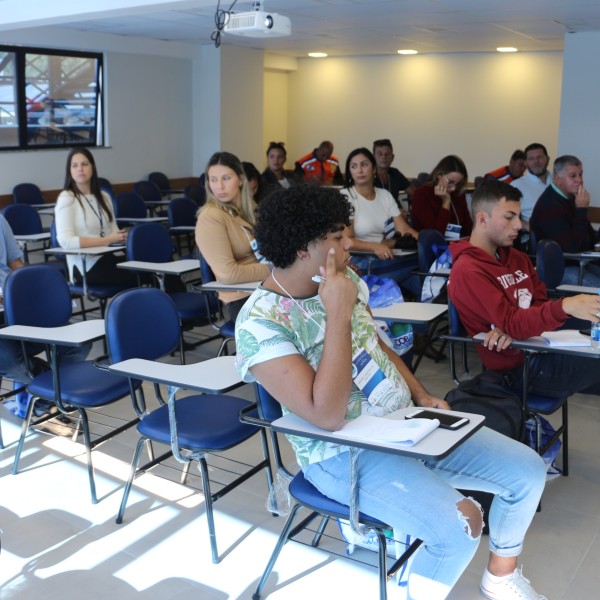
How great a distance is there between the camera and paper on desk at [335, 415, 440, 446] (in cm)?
199

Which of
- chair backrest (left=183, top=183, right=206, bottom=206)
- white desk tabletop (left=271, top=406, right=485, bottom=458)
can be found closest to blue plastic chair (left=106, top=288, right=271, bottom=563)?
white desk tabletop (left=271, top=406, right=485, bottom=458)

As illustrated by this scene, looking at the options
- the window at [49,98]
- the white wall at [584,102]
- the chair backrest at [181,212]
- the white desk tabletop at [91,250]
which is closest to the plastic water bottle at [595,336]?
the white desk tabletop at [91,250]

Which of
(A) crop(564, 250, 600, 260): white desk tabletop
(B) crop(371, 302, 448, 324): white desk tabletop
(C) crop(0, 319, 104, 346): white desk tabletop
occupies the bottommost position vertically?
(C) crop(0, 319, 104, 346): white desk tabletop

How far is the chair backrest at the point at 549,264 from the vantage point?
4410mm

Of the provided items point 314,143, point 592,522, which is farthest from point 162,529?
point 314,143

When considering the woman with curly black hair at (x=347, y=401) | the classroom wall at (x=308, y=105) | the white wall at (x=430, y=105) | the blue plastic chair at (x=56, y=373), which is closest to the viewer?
the woman with curly black hair at (x=347, y=401)

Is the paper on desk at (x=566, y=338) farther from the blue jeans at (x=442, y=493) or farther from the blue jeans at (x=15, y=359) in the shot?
the blue jeans at (x=15, y=359)

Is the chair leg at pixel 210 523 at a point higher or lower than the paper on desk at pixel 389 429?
lower

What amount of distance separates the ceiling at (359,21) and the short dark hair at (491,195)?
8.79ft

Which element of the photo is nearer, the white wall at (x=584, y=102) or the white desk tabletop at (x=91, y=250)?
the white desk tabletop at (x=91, y=250)

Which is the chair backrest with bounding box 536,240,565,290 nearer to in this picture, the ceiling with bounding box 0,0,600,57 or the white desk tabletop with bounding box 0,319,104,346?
the white desk tabletop with bounding box 0,319,104,346

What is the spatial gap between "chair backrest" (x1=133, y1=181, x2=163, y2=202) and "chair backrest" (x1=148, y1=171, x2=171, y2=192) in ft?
2.12

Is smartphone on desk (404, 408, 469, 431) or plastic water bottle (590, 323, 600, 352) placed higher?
plastic water bottle (590, 323, 600, 352)

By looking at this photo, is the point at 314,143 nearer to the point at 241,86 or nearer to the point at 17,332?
the point at 241,86
